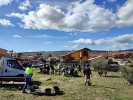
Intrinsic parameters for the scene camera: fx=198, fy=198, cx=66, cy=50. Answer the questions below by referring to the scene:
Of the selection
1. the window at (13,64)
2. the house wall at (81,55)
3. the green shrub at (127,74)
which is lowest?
the green shrub at (127,74)

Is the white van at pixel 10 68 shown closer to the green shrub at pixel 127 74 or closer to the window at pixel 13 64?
the window at pixel 13 64

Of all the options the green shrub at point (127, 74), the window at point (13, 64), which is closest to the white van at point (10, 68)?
the window at point (13, 64)

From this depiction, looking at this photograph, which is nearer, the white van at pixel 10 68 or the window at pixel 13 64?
the white van at pixel 10 68

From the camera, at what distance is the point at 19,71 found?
18109mm

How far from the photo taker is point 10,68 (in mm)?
17844

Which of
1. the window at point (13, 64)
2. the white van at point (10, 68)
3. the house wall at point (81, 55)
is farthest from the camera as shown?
the house wall at point (81, 55)

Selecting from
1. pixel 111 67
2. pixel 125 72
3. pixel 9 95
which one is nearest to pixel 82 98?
pixel 9 95

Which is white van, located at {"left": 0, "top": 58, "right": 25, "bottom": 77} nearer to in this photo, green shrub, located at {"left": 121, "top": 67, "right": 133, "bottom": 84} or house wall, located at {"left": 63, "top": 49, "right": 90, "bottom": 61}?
green shrub, located at {"left": 121, "top": 67, "right": 133, "bottom": 84}

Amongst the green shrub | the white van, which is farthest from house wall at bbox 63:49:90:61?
the white van

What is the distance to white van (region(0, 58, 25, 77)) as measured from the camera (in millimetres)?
17672

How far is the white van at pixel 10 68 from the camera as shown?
17672 mm

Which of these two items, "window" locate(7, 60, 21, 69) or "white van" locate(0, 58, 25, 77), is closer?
"white van" locate(0, 58, 25, 77)

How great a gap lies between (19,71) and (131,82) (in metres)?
10.9

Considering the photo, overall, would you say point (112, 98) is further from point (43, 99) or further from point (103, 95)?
point (43, 99)
